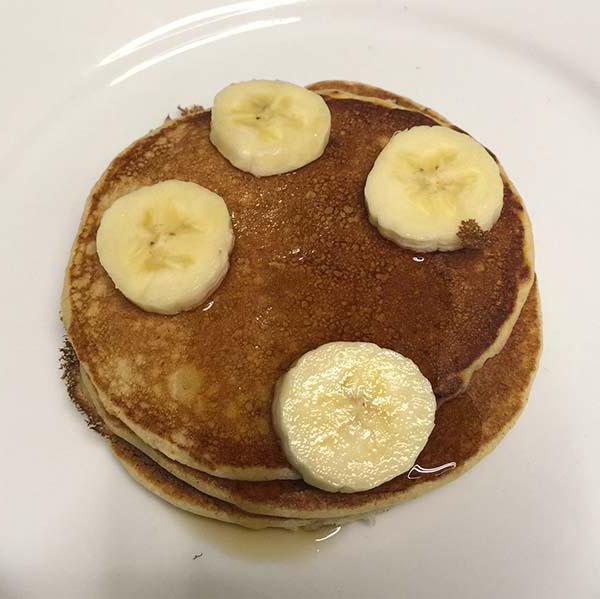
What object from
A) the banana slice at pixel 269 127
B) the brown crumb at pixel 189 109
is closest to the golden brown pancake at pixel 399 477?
the banana slice at pixel 269 127

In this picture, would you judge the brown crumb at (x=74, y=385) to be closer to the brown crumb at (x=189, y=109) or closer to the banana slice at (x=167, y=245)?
the banana slice at (x=167, y=245)

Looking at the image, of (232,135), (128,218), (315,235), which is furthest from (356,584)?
(232,135)

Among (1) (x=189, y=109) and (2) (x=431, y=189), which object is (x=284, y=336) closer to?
(2) (x=431, y=189)

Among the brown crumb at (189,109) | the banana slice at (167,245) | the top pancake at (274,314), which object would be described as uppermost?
the brown crumb at (189,109)

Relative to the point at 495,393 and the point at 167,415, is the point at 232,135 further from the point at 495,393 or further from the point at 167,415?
the point at 495,393

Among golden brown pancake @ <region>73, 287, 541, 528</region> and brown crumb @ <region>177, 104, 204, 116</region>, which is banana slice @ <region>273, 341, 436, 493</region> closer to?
golden brown pancake @ <region>73, 287, 541, 528</region>

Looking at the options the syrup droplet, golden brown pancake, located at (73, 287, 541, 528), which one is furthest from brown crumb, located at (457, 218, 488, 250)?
the syrup droplet

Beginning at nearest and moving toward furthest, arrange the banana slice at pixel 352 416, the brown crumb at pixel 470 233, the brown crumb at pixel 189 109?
the banana slice at pixel 352 416
the brown crumb at pixel 470 233
the brown crumb at pixel 189 109
